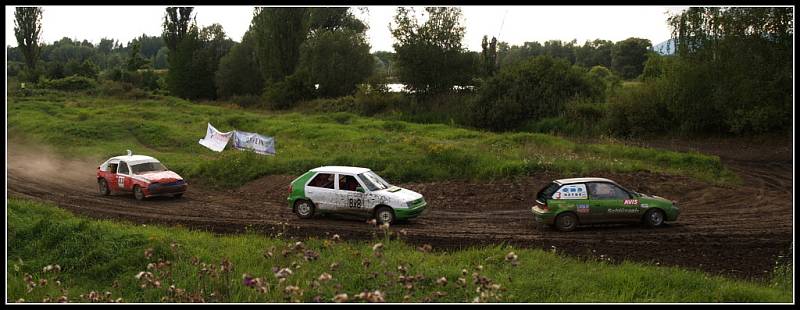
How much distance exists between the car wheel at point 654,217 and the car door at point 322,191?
807 centimetres

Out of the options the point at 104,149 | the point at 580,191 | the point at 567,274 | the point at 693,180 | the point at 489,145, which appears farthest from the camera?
the point at 104,149

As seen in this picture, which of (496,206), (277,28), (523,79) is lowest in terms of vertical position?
(496,206)

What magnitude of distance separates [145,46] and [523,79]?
15005cm


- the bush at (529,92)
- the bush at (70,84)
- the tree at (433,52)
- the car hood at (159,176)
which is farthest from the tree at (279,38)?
the car hood at (159,176)

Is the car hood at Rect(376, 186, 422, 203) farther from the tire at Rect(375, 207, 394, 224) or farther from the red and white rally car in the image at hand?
the red and white rally car

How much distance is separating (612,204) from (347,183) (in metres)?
6.85

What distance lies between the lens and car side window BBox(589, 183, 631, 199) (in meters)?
16.0

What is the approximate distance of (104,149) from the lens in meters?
32.3

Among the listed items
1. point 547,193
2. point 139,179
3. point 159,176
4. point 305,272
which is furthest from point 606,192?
point 139,179

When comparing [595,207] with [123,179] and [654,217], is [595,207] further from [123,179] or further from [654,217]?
[123,179]

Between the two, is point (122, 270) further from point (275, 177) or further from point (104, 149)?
point (104, 149)

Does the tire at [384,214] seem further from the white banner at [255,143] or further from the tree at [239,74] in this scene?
the tree at [239,74]

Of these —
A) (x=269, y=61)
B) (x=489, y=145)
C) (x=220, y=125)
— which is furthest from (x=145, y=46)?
(x=489, y=145)

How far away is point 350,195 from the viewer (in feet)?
55.8
